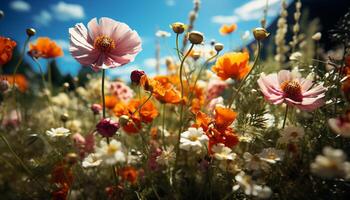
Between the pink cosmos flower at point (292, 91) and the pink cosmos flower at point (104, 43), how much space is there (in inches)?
11.0

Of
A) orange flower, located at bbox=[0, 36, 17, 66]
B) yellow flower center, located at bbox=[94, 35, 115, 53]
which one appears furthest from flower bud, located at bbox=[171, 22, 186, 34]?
orange flower, located at bbox=[0, 36, 17, 66]

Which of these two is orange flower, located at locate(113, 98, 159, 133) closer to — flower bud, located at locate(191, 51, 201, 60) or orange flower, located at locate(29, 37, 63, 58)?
flower bud, located at locate(191, 51, 201, 60)

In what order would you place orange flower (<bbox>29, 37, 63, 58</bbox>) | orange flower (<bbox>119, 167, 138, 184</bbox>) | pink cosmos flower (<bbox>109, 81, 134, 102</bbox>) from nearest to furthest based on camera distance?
orange flower (<bbox>119, 167, 138, 184</bbox>)
orange flower (<bbox>29, 37, 63, 58</bbox>)
pink cosmos flower (<bbox>109, 81, 134, 102</bbox>)

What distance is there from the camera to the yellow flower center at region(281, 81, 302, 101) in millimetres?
671

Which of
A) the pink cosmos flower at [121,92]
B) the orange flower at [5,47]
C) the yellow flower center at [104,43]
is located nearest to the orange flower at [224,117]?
the yellow flower center at [104,43]

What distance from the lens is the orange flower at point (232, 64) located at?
0.82 metres

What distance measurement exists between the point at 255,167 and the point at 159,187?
1.13 ft

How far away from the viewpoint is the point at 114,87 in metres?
1.33

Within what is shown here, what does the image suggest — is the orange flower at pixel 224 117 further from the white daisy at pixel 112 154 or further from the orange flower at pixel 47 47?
the orange flower at pixel 47 47

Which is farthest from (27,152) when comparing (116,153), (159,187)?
(116,153)

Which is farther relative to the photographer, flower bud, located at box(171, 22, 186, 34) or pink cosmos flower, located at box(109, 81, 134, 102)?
pink cosmos flower, located at box(109, 81, 134, 102)

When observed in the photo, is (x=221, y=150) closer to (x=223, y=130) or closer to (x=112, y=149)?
(x=223, y=130)

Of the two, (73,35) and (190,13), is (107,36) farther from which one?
(190,13)

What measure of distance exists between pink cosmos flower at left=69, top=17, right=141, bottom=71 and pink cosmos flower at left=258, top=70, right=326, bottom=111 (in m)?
0.28
